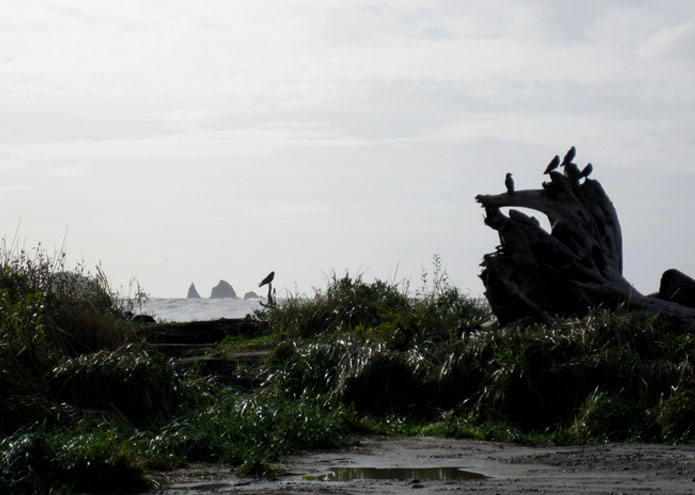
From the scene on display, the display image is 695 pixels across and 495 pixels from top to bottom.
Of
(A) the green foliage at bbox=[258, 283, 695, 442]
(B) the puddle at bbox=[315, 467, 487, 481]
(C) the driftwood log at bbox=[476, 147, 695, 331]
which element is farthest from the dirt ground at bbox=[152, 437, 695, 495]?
(C) the driftwood log at bbox=[476, 147, 695, 331]

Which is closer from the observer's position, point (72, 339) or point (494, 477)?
point (494, 477)

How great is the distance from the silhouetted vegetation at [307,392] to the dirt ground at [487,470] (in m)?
0.30

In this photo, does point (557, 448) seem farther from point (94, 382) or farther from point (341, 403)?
point (94, 382)

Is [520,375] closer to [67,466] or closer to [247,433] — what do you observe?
[247,433]

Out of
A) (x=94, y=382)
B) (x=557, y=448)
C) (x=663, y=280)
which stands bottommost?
(x=557, y=448)

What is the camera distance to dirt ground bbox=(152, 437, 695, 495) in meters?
5.33

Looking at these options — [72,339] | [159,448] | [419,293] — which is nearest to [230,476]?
[159,448]

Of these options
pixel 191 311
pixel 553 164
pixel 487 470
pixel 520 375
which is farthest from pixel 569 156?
pixel 191 311

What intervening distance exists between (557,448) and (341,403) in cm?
229

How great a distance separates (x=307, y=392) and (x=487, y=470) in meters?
3.55

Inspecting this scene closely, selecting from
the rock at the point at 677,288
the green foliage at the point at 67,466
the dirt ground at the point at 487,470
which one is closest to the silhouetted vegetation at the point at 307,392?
the green foliage at the point at 67,466

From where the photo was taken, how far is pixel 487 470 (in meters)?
6.20

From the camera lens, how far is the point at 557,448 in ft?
23.7

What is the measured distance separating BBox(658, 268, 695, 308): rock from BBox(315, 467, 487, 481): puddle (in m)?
5.61
